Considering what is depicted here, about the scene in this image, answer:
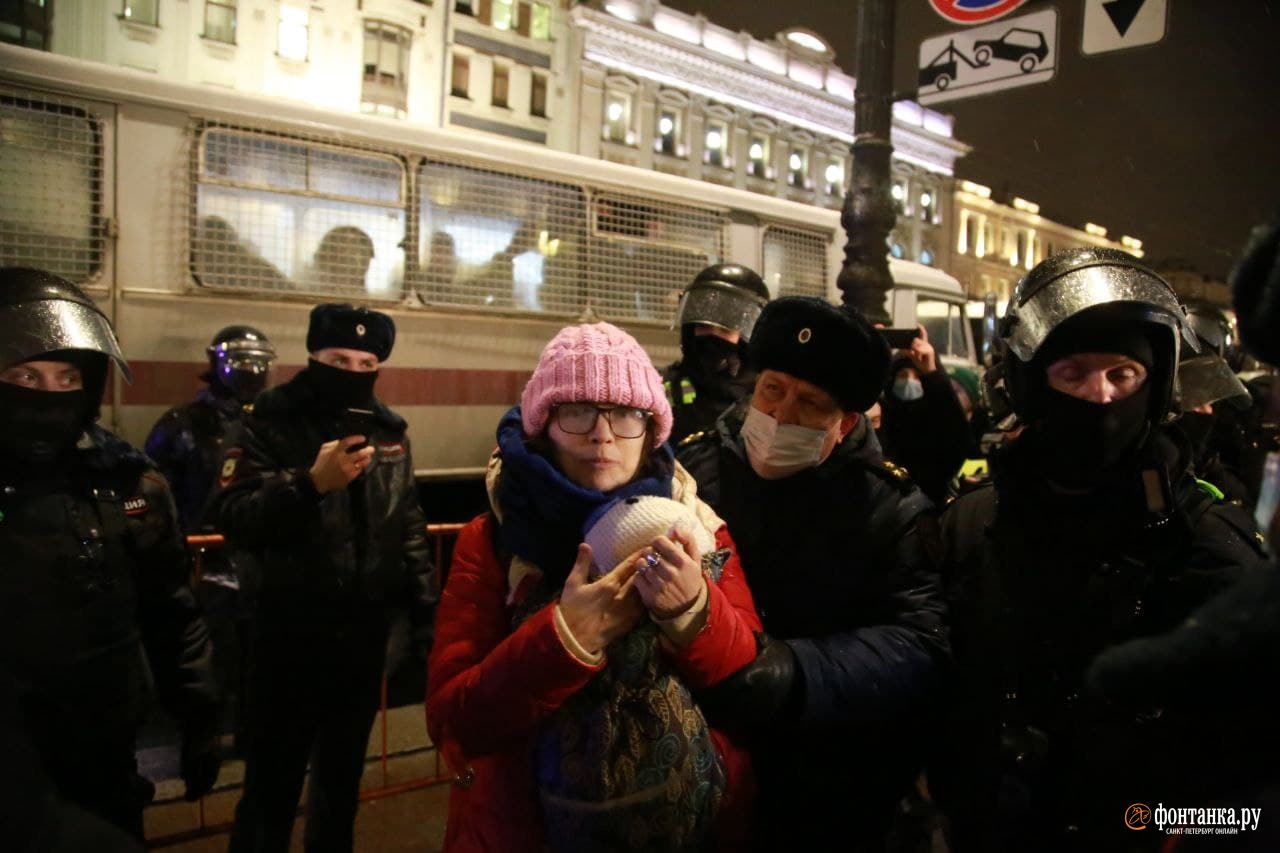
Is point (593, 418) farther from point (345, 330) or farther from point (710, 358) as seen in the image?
point (710, 358)

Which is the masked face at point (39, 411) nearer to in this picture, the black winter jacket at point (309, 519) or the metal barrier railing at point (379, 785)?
the black winter jacket at point (309, 519)

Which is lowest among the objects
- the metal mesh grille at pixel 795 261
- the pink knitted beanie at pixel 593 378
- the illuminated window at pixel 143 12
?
the pink knitted beanie at pixel 593 378

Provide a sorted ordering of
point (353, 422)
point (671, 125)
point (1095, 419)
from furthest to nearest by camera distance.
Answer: point (671, 125), point (353, 422), point (1095, 419)

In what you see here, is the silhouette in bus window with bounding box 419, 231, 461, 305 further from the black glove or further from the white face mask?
the black glove

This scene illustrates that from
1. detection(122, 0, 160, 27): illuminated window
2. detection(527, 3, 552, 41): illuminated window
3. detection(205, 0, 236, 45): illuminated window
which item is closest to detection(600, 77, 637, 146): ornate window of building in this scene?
detection(527, 3, 552, 41): illuminated window

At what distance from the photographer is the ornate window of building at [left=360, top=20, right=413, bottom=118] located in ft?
107

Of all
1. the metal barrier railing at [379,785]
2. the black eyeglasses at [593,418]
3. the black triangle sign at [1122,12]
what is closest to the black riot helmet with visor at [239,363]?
the metal barrier railing at [379,785]

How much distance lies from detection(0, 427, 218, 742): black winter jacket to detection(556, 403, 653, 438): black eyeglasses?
1548 millimetres

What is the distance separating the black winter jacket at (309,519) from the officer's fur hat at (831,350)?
6.33 ft

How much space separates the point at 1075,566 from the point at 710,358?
2680mm

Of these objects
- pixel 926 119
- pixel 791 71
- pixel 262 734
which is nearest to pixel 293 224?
pixel 262 734

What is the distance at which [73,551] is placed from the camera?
93.6 inches

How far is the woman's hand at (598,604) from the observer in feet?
5.26

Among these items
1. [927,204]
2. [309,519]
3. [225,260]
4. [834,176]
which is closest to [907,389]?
[309,519]
